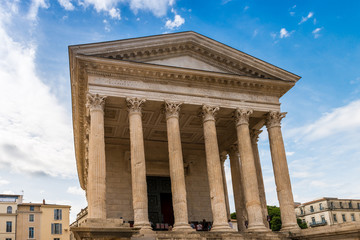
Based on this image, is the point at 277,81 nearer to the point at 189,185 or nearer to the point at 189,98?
the point at 189,98

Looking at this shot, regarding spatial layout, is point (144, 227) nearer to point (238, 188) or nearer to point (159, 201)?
point (159, 201)

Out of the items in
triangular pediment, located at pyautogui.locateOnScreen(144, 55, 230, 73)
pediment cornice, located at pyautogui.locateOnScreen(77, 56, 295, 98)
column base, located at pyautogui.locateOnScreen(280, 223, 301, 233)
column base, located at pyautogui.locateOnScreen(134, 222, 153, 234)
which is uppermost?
triangular pediment, located at pyautogui.locateOnScreen(144, 55, 230, 73)

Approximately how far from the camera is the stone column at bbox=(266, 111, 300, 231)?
20359 millimetres

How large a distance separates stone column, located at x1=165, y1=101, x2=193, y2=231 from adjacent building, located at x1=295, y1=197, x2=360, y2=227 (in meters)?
60.6

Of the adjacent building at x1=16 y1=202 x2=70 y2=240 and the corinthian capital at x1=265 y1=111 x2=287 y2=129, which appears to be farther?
the adjacent building at x1=16 y1=202 x2=70 y2=240

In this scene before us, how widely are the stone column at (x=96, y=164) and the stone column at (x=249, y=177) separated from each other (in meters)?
8.20

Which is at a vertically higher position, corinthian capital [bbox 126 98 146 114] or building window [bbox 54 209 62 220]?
corinthian capital [bbox 126 98 146 114]

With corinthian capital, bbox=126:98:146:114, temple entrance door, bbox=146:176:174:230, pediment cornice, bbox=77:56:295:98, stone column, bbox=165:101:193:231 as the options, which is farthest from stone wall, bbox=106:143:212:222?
pediment cornice, bbox=77:56:295:98

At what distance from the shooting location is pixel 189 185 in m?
26.9

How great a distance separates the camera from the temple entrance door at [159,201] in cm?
2552

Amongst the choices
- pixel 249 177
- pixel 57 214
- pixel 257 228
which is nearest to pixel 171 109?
pixel 249 177

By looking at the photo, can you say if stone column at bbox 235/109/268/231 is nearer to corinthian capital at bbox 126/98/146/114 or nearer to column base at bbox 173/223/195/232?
column base at bbox 173/223/195/232

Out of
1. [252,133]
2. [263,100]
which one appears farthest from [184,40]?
[252,133]

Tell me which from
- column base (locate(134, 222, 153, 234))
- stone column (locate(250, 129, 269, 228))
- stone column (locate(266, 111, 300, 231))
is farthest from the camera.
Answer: stone column (locate(250, 129, 269, 228))
